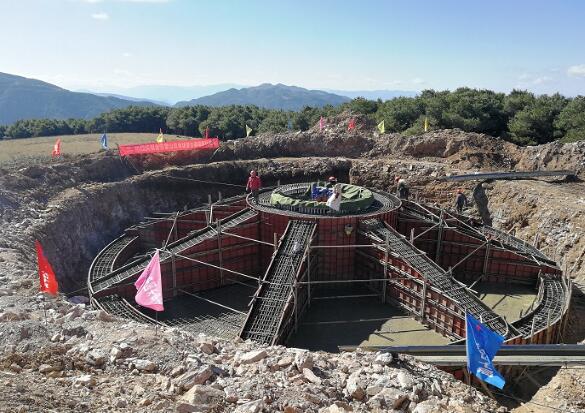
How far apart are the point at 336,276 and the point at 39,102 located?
162887mm

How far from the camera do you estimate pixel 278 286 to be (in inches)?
603

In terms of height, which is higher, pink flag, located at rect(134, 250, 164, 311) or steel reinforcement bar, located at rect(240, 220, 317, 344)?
pink flag, located at rect(134, 250, 164, 311)

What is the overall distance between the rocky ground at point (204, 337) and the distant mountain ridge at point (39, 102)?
128294 mm

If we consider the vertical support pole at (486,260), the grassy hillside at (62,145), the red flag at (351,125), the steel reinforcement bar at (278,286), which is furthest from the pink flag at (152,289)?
the red flag at (351,125)

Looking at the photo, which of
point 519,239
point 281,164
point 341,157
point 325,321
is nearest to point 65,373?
point 325,321

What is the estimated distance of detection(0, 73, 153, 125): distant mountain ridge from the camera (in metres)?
142

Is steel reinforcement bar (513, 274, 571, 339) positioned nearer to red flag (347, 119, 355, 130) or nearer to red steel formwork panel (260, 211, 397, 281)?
red steel formwork panel (260, 211, 397, 281)

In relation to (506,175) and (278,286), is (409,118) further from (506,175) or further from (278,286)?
(278,286)

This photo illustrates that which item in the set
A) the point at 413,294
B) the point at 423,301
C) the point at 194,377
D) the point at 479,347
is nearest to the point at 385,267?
Result: the point at 413,294

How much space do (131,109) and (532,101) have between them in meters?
48.1

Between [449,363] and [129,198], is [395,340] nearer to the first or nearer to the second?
[449,363]

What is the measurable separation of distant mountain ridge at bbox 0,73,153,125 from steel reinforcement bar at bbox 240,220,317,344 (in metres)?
140

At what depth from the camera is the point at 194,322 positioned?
53.5 feet

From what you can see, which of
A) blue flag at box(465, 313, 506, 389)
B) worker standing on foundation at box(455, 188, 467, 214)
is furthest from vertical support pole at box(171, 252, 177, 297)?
worker standing on foundation at box(455, 188, 467, 214)
